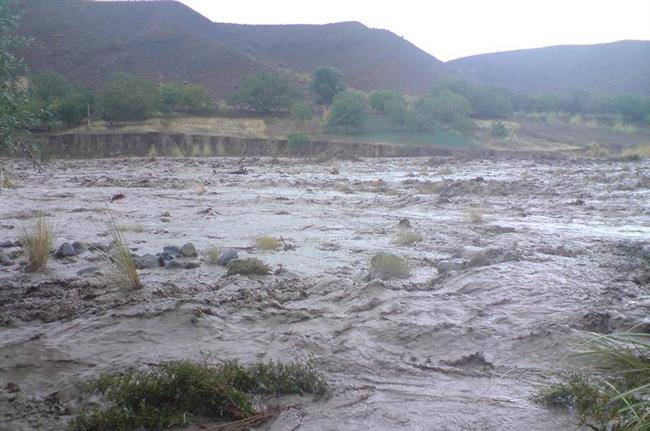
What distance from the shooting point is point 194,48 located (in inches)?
2741

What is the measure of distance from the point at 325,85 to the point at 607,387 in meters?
51.8

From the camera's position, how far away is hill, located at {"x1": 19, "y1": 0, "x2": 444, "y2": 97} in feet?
207

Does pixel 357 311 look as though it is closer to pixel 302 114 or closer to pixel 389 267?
pixel 389 267

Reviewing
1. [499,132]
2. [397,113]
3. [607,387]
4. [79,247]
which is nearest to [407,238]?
[79,247]

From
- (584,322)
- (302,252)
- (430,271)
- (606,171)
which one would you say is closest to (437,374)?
(584,322)

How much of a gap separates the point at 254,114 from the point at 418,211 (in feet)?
110

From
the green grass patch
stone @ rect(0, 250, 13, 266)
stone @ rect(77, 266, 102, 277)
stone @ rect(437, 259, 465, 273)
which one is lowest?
stone @ rect(0, 250, 13, 266)

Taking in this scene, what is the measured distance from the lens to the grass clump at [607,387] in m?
3.69

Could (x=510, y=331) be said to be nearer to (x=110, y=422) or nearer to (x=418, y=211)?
(x=110, y=422)

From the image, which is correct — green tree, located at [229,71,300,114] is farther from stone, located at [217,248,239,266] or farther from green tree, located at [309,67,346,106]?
stone, located at [217,248,239,266]

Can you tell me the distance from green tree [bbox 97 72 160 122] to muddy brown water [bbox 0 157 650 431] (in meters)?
27.8

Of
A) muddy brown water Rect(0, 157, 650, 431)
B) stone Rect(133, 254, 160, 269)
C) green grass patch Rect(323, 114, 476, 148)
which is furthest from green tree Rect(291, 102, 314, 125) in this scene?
stone Rect(133, 254, 160, 269)

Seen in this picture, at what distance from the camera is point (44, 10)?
223ft

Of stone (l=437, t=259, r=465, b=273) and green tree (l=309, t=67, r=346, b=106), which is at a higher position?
green tree (l=309, t=67, r=346, b=106)
